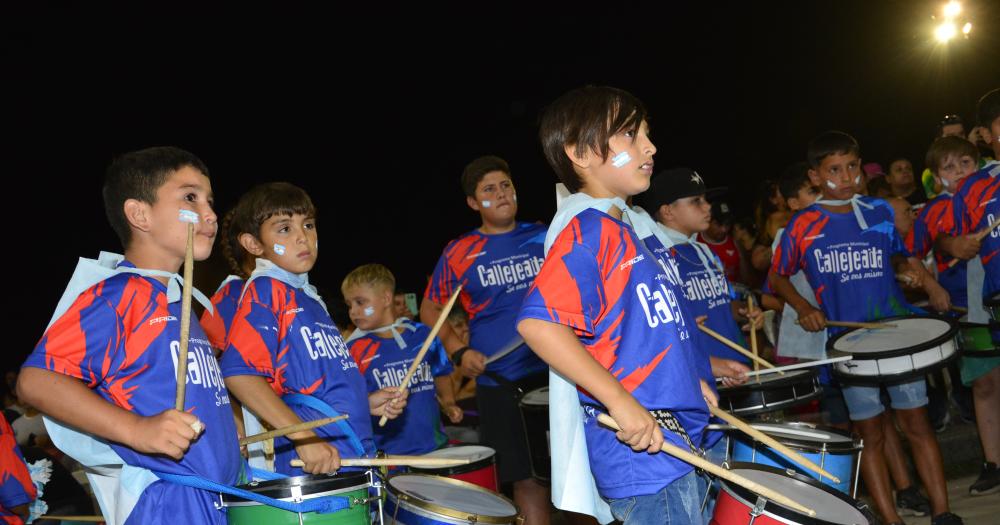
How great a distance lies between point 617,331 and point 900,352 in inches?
84.7

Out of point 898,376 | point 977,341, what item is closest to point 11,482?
point 898,376

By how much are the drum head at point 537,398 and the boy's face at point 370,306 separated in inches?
35.7

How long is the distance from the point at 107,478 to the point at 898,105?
408 inches

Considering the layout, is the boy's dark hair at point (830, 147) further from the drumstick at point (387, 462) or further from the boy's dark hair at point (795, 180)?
the drumstick at point (387, 462)

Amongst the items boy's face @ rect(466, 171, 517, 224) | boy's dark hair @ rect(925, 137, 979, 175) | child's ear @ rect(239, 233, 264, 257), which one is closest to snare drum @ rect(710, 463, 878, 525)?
child's ear @ rect(239, 233, 264, 257)

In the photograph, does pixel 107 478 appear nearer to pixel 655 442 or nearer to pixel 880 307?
pixel 655 442

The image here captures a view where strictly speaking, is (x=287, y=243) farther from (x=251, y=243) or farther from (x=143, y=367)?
(x=143, y=367)

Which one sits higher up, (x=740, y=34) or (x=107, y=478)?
(x=740, y=34)

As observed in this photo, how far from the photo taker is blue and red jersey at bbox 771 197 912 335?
4.65m

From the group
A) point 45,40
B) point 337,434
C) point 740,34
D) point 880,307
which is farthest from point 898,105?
point 337,434

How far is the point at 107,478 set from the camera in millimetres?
2230

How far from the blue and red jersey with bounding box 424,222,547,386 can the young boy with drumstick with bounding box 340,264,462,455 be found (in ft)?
0.84

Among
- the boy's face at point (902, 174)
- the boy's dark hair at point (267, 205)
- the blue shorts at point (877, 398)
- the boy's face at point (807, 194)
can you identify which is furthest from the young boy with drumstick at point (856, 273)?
the boy's face at point (902, 174)

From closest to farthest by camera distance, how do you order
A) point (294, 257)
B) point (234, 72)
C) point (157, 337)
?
point (157, 337)
point (294, 257)
point (234, 72)
